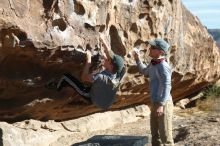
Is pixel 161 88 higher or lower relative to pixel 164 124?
higher

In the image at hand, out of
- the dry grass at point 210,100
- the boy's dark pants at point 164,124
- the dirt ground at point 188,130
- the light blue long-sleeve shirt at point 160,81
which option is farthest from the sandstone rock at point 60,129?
the dry grass at point 210,100

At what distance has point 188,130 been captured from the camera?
1023 cm

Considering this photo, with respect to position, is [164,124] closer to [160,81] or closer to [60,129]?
[160,81]

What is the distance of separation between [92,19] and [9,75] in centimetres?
140

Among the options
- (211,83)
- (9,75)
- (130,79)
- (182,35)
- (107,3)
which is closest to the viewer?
(9,75)

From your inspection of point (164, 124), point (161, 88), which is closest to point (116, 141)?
point (164, 124)

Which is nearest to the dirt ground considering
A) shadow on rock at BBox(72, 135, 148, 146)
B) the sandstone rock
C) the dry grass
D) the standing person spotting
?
the sandstone rock

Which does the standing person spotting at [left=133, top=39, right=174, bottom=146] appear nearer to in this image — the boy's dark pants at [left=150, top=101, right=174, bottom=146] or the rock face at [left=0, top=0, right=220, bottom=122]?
the boy's dark pants at [left=150, top=101, right=174, bottom=146]

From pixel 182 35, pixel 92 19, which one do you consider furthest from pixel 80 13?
pixel 182 35

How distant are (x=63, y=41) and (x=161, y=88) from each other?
1.52 metres

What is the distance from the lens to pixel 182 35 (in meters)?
10.7

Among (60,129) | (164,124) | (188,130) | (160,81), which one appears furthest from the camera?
(188,130)

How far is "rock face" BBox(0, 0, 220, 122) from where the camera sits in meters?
6.95

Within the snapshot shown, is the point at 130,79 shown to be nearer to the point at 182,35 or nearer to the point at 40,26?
the point at 182,35
